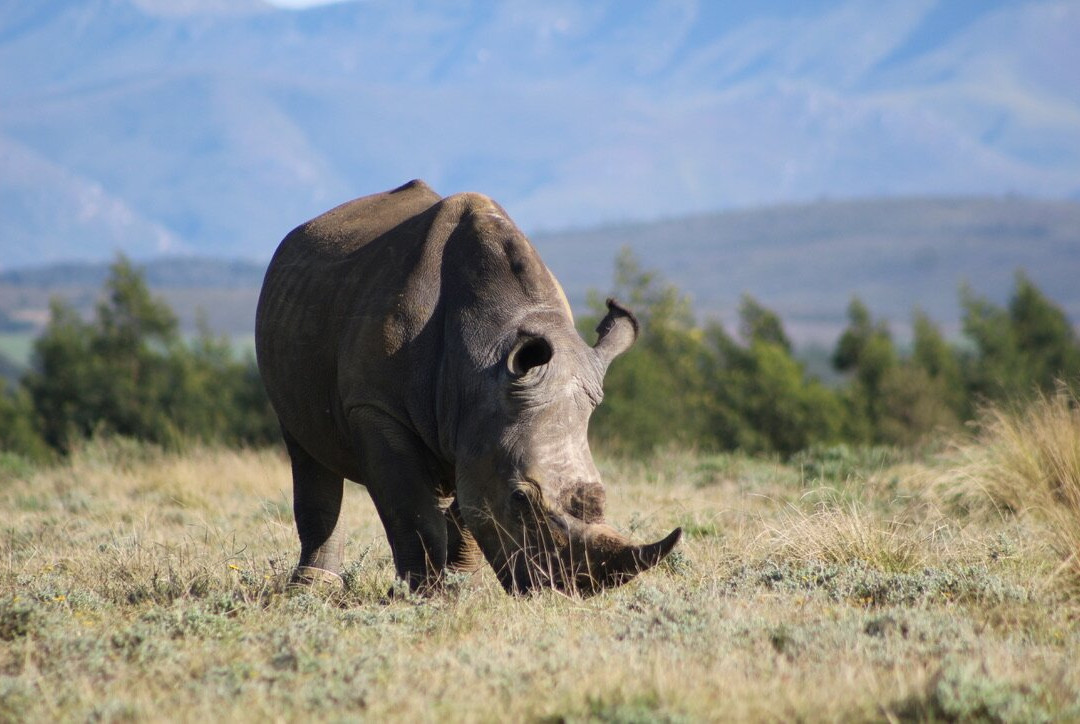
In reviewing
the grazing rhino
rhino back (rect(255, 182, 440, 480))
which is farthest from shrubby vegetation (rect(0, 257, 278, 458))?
the grazing rhino

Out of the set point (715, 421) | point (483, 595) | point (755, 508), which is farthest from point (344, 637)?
point (715, 421)

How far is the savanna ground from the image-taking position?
4773 mm

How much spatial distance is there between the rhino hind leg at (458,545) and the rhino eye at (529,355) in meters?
1.31

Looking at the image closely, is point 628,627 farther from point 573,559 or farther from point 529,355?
point 529,355

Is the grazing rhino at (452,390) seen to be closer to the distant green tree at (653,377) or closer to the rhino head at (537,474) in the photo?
the rhino head at (537,474)

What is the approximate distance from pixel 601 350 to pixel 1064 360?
1648 inches

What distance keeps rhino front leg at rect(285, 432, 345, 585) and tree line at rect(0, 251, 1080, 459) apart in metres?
21.9

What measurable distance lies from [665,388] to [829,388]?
7.17 meters

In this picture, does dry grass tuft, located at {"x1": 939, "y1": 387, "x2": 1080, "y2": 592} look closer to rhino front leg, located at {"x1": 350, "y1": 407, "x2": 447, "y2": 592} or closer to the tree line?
rhino front leg, located at {"x1": 350, "y1": 407, "x2": 447, "y2": 592}

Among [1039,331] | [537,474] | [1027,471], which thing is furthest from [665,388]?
[537,474]

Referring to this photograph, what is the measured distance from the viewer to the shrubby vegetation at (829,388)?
3497 centimetres

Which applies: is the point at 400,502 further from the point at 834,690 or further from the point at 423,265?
the point at 834,690

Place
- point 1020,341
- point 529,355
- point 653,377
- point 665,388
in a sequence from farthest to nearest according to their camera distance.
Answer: point 1020,341 < point 665,388 < point 653,377 < point 529,355

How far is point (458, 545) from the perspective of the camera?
24.5 ft
